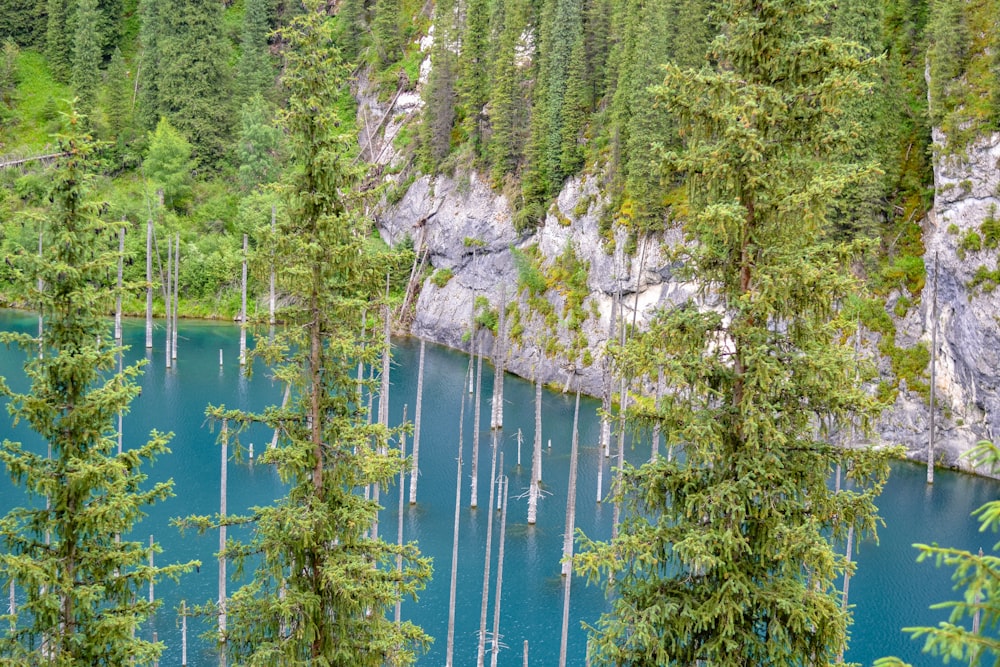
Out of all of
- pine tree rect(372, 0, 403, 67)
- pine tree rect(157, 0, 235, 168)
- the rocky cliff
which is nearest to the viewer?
the rocky cliff

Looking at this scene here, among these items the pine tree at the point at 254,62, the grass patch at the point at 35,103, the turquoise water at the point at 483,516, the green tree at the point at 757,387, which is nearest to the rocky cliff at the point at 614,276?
the turquoise water at the point at 483,516

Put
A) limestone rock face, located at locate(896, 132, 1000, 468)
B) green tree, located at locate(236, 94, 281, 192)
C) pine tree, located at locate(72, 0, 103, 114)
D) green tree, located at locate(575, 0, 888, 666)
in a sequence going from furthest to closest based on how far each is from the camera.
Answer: pine tree, located at locate(72, 0, 103, 114) → green tree, located at locate(236, 94, 281, 192) → limestone rock face, located at locate(896, 132, 1000, 468) → green tree, located at locate(575, 0, 888, 666)

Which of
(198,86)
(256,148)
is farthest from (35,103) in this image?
(256,148)

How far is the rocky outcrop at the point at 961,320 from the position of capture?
151ft

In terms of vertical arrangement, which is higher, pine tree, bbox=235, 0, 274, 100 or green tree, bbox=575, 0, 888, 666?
pine tree, bbox=235, 0, 274, 100

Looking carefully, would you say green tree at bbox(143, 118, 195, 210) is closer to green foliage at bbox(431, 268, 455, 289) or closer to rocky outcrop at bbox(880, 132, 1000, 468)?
green foliage at bbox(431, 268, 455, 289)

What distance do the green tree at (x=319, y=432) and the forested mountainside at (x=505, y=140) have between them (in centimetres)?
1681

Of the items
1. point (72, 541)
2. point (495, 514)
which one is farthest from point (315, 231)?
point (495, 514)

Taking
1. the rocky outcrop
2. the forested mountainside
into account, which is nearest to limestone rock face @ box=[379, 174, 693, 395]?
the forested mountainside

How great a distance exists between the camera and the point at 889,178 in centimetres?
5228

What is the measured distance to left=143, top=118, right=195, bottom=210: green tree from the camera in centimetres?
8244

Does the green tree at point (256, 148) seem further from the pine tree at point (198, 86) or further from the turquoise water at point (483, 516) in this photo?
the turquoise water at point (483, 516)

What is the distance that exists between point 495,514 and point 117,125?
71.1 m

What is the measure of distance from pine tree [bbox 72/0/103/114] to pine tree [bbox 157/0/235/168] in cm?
619
